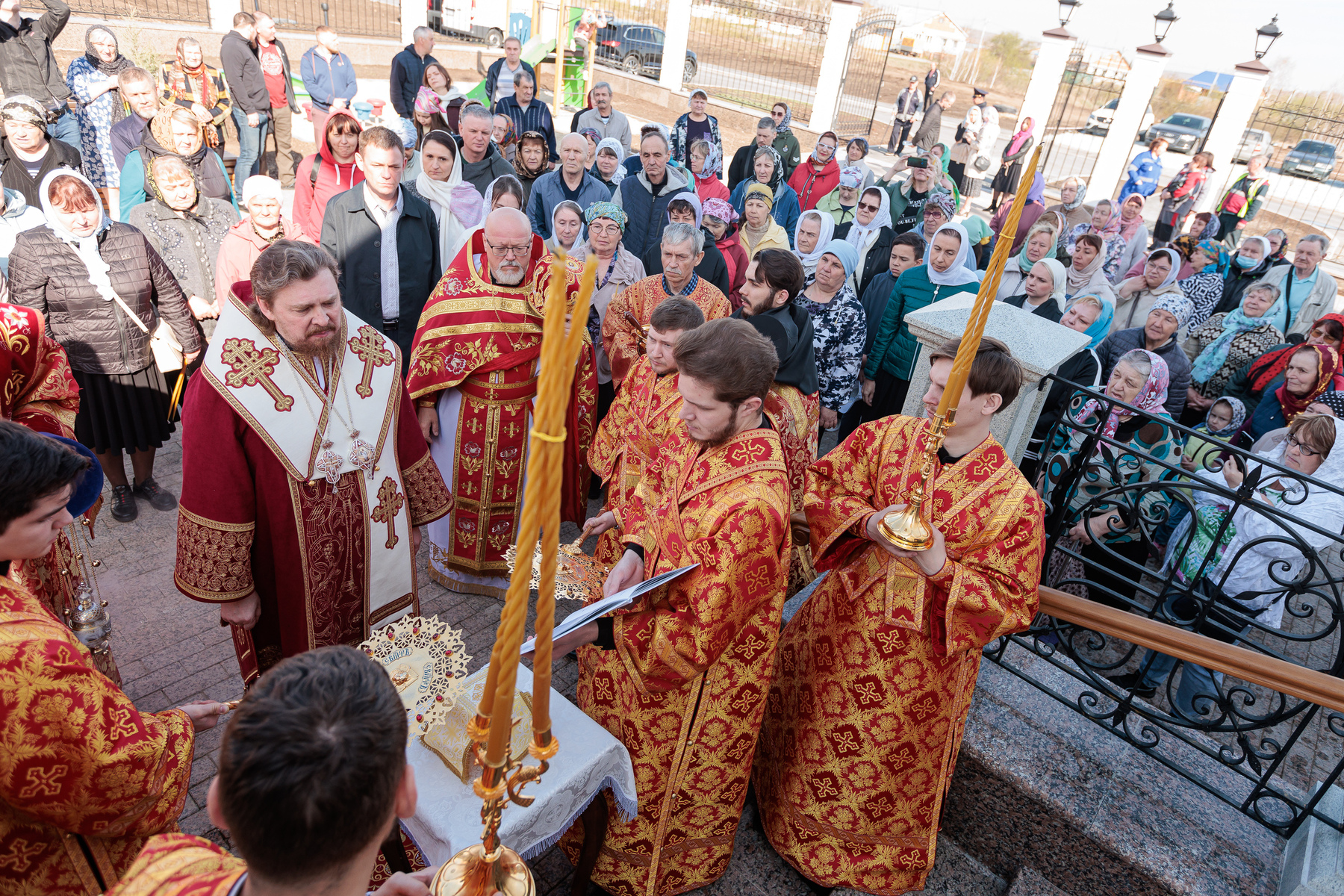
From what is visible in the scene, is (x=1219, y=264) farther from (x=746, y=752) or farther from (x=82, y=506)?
(x=82, y=506)

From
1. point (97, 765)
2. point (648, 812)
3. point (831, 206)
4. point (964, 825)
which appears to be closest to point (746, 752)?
point (648, 812)

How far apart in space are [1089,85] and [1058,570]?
694 inches

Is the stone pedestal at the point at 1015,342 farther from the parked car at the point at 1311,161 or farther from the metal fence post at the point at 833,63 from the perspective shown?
the parked car at the point at 1311,161

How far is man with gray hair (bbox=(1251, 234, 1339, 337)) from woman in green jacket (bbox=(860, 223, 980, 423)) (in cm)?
338

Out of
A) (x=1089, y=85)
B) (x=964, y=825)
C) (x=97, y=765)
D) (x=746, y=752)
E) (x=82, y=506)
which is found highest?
(x=1089, y=85)

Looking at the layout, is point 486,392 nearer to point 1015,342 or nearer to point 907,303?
point 1015,342

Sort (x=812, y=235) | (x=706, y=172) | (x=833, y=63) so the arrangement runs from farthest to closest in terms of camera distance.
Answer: (x=833, y=63), (x=706, y=172), (x=812, y=235)

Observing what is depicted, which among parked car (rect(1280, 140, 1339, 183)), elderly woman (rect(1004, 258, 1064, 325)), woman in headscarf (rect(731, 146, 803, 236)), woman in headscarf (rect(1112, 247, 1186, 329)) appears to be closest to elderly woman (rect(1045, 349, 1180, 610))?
elderly woman (rect(1004, 258, 1064, 325))

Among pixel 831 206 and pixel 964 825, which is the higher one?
pixel 831 206

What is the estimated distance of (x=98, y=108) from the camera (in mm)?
7883

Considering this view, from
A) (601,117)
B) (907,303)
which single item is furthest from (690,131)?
(907,303)

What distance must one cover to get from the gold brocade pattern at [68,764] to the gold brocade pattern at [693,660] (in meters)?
1.25

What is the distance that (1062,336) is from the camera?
12.4ft

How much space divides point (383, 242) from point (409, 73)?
7054 mm
